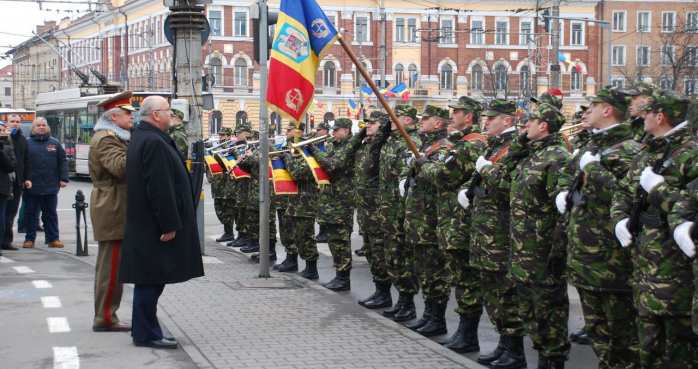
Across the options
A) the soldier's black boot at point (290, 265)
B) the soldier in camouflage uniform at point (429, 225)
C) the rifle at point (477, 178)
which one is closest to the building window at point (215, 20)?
the soldier's black boot at point (290, 265)

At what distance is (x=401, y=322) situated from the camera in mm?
9492

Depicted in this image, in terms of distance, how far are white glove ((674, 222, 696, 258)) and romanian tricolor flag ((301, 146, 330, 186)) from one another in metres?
6.42

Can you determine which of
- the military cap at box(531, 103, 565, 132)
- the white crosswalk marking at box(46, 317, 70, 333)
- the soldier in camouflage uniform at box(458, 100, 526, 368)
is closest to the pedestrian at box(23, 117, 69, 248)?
the white crosswalk marking at box(46, 317, 70, 333)

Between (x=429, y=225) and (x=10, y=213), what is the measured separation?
28.1 ft

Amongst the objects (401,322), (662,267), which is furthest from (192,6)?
(662,267)

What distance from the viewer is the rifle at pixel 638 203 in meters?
5.62

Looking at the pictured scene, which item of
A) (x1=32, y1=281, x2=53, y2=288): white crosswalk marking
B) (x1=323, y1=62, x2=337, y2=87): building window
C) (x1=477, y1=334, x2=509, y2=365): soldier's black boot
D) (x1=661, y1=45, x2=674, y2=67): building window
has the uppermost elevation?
(x1=323, y1=62, x2=337, y2=87): building window

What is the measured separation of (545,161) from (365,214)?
3643mm

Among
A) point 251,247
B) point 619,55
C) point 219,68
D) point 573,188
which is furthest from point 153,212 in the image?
point 619,55

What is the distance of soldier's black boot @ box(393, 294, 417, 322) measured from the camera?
31.2 feet

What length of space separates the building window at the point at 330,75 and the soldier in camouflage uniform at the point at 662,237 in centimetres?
6810

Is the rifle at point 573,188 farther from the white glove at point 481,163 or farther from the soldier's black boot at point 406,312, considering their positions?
the soldier's black boot at point 406,312

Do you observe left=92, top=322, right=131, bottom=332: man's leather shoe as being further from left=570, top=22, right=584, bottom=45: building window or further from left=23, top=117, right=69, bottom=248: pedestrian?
left=570, top=22, right=584, bottom=45: building window

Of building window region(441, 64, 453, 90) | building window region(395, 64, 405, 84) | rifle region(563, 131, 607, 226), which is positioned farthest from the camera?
building window region(441, 64, 453, 90)
